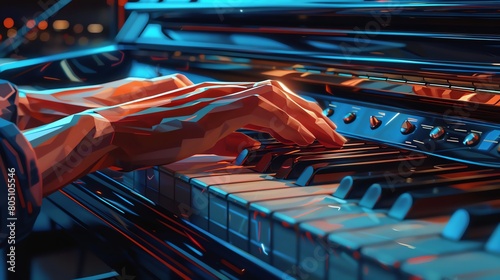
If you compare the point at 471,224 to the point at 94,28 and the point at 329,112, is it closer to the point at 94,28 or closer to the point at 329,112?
the point at 329,112

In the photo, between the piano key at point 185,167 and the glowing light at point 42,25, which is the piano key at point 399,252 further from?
the glowing light at point 42,25

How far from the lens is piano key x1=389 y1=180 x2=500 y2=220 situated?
703mm

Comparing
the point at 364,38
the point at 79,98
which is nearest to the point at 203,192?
the point at 364,38

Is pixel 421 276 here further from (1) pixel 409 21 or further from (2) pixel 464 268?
(1) pixel 409 21

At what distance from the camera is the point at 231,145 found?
1.13 m

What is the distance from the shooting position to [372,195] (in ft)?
2.46

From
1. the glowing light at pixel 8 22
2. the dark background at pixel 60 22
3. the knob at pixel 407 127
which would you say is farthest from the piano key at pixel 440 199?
the glowing light at pixel 8 22

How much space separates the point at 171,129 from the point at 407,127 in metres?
0.40

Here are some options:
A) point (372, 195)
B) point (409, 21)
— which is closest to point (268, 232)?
point (372, 195)

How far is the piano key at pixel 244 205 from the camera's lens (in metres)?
0.77

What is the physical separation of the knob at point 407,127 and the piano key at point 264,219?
12.1 inches

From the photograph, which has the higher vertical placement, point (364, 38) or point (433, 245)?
point (364, 38)

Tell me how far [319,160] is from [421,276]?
0.45 meters

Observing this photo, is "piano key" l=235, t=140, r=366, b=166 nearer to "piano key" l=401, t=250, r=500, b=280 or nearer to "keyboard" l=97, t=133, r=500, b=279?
"keyboard" l=97, t=133, r=500, b=279
